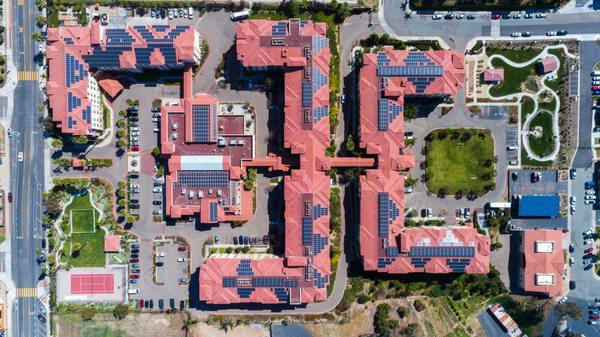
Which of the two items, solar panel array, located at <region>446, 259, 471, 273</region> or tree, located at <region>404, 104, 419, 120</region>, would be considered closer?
solar panel array, located at <region>446, 259, 471, 273</region>

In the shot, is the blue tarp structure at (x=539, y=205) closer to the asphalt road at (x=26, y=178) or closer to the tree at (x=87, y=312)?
the tree at (x=87, y=312)

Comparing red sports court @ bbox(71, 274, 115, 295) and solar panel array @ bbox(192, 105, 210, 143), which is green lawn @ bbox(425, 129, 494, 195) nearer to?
solar panel array @ bbox(192, 105, 210, 143)

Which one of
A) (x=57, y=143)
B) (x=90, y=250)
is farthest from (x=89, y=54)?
(x=90, y=250)

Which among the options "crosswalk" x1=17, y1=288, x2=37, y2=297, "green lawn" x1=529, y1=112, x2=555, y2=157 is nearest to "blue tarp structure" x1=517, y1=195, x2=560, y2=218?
"green lawn" x1=529, y1=112, x2=555, y2=157

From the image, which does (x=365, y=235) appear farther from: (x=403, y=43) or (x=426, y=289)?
(x=403, y=43)

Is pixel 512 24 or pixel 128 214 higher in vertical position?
pixel 512 24

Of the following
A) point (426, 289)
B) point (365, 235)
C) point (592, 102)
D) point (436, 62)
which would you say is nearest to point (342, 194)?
point (365, 235)

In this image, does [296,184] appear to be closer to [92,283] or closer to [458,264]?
[458,264]

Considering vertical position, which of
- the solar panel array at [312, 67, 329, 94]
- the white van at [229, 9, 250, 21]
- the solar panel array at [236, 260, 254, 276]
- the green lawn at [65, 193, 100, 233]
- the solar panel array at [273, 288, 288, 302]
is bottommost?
the solar panel array at [273, 288, 288, 302]
